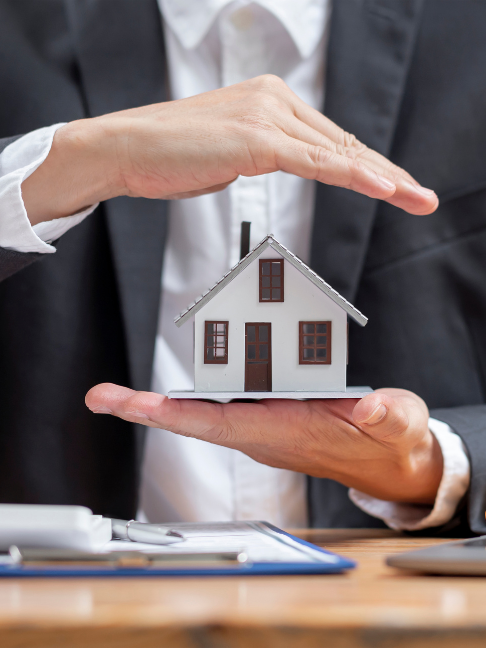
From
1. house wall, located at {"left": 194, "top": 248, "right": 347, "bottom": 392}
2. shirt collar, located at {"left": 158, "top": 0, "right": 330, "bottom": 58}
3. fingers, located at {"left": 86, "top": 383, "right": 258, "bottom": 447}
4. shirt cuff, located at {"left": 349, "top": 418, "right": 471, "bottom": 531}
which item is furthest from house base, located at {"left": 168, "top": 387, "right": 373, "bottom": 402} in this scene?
shirt collar, located at {"left": 158, "top": 0, "right": 330, "bottom": 58}

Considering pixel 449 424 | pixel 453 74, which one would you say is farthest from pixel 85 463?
pixel 453 74

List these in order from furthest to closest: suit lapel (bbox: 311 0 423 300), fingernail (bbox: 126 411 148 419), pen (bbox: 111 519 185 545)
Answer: suit lapel (bbox: 311 0 423 300)
fingernail (bbox: 126 411 148 419)
pen (bbox: 111 519 185 545)

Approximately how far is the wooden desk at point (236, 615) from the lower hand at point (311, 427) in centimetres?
31

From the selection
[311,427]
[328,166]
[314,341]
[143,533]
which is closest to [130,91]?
[328,166]

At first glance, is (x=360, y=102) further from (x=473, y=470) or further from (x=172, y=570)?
(x=172, y=570)

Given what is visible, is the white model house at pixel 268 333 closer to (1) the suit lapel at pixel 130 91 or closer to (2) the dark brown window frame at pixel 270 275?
(2) the dark brown window frame at pixel 270 275

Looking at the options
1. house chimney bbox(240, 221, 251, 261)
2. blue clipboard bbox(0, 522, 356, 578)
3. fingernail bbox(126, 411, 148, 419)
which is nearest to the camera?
blue clipboard bbox(0, 522, 356, 578)

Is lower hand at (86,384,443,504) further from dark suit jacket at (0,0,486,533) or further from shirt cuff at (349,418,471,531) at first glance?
dark suit jacket at (0,0,486,533)

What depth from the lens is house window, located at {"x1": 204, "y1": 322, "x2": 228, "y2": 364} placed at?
94cm

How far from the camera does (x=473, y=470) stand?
3.07 feet

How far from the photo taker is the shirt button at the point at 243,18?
4.27 feet

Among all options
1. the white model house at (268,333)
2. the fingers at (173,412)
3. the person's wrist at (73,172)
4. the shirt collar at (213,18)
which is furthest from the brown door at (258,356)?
the shirt collar at (213,18)

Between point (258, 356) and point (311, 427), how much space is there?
0.52 ft

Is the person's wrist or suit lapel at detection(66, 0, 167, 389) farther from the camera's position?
suit lapel at detection(66, 0, 167, 389)
